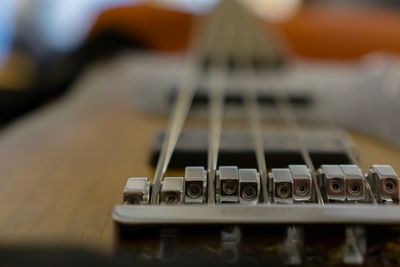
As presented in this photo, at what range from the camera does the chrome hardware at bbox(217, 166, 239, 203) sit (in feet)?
1.15

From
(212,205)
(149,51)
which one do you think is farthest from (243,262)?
(149,51)

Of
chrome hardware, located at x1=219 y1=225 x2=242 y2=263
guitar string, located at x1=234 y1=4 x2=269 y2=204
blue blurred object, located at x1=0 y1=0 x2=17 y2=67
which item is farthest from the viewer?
blue blurred object, located at x1=0 y1=0 x2=17 y2=67

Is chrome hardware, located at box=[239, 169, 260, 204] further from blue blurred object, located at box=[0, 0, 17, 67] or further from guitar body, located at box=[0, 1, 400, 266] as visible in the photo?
blue blurred object, located at box=[0, 0, 17, 67]

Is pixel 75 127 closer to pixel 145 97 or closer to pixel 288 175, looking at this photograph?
pixel 145 97

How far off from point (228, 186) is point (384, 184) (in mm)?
88

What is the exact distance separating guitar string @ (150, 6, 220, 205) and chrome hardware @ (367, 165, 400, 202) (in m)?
0.12

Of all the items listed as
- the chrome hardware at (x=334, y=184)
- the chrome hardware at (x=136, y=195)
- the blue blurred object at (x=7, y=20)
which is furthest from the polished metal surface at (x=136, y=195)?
the blue blurred object at (x=7, y=20)

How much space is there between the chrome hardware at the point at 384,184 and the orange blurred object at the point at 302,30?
0.89m

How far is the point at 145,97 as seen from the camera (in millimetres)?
773

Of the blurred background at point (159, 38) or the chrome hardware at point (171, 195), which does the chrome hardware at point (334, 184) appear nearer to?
the chrome hardware at point (171, 195)

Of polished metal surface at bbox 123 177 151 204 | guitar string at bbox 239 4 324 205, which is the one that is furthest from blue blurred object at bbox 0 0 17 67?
polished metal surface at bbox 123 177 151 204

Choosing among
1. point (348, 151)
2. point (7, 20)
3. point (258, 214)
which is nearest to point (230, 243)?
point (258, 214)

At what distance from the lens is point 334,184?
36 centimetres

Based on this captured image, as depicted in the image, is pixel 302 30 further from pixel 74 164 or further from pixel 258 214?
pixel 258 214
